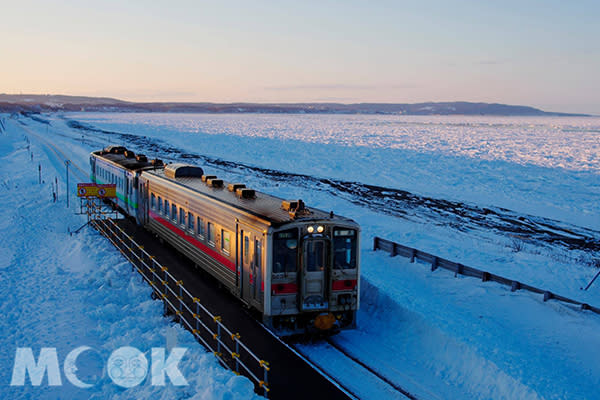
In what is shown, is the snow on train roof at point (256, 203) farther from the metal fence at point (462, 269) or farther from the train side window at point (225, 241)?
the metal fence at point (462, 269)

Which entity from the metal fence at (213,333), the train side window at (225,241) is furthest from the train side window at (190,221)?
the train side window at (225,241)

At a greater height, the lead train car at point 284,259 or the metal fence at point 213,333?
the lead train car at point 284,259

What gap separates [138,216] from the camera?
24.2 m

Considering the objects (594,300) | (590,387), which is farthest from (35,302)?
(594,300)

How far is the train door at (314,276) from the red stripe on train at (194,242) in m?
2.40

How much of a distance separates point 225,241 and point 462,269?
8395 mm

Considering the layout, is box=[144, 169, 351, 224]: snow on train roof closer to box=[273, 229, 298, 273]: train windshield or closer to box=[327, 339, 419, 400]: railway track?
box=[273, 229, 298, 273]: train windshield

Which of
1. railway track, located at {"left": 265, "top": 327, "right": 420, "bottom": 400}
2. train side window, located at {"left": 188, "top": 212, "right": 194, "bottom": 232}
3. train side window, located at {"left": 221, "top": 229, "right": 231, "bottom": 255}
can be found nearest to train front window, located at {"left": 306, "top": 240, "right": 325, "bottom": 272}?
railway track, located at {"left": 265, "top": 327, "right": 420, "bottom": 400}

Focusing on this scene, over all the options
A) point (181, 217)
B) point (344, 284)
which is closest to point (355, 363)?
point (344, 284)

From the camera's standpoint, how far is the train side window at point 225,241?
48.3 feet

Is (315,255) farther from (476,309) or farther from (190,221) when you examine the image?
(190,221)

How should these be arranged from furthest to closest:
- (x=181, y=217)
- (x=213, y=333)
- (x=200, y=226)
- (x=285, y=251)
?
(x=181, y=217)
(x=200, y=226)
(x=285, y=251)
(x=213, y=333)

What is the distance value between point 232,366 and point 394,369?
3.77 metres

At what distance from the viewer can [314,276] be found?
13.1m
